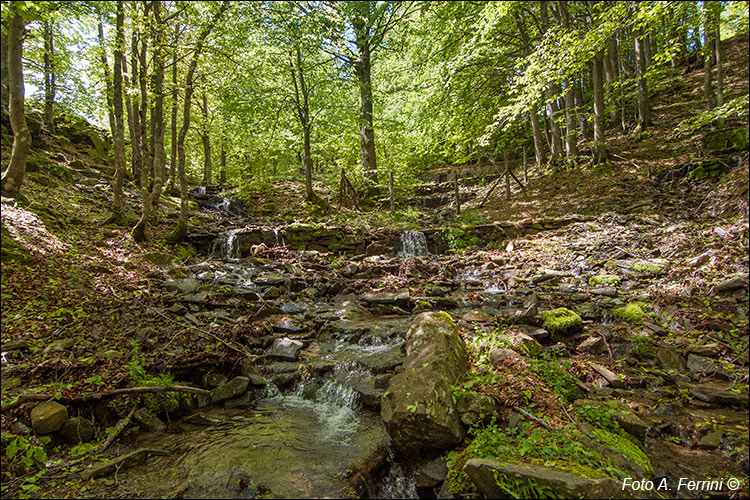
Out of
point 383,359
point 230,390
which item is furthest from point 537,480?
point 230,390

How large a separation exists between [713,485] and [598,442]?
0.71m

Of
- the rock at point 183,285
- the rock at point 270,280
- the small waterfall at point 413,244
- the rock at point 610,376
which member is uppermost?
the small waterfall at point 413,244

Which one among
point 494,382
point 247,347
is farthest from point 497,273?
point 247,347

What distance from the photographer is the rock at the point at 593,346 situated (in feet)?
14.8

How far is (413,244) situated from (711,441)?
9894mm

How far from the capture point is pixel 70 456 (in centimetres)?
293

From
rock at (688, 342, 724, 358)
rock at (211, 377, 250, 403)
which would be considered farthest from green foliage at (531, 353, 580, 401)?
rock at (211, 377, 250, 403)

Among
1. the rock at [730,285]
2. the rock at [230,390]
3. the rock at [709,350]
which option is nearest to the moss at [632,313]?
the rock at [730,285]

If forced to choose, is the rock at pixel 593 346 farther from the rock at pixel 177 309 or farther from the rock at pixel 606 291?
the rock at pixel 177 309

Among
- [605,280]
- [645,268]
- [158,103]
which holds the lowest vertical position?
[605,280]

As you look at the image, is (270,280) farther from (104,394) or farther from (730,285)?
(730,285)

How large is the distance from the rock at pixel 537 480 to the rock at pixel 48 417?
12.0 feet

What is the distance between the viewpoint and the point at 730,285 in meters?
4.49

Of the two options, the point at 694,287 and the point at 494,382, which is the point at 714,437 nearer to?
the point at 494,382
